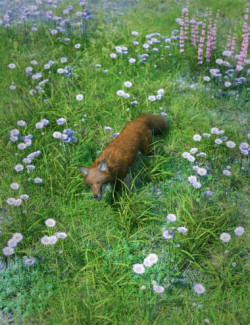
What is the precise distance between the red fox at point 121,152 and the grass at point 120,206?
0.14 m

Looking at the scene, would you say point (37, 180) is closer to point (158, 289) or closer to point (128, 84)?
point (158, 289)

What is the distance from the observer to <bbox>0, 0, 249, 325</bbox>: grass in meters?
3.11

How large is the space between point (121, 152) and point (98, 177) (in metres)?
0.44

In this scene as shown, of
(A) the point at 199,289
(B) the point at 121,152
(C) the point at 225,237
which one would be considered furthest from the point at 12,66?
(A) the point at 199,289

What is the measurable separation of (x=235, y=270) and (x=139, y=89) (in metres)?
2.46

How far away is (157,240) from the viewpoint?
3.59 metres

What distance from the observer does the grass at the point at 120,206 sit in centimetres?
311

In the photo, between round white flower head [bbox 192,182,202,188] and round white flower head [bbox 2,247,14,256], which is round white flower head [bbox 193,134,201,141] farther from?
round white flower head [bbox 2,247,14,256]

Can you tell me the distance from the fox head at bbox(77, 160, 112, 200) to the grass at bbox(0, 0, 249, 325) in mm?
287

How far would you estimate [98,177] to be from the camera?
3547mm

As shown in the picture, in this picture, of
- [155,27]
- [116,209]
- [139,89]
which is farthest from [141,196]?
[155,27]

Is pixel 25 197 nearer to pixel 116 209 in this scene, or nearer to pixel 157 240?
pixel 116 209

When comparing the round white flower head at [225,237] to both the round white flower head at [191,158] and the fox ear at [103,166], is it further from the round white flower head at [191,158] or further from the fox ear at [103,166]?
the fox ear at [103,166]

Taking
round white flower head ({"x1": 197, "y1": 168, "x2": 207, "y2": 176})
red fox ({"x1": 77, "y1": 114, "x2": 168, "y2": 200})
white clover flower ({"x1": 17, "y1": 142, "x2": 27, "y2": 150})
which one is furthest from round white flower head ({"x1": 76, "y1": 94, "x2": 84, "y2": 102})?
round white flower head ({"x1": 197, "y1": 168, "x2": 207, "y2": 176})
